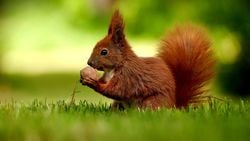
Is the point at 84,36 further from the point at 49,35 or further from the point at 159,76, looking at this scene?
the point at 159,76

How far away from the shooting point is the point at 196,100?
6156mm

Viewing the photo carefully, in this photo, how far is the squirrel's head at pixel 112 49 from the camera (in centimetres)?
571

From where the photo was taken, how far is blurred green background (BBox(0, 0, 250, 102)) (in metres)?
11.9

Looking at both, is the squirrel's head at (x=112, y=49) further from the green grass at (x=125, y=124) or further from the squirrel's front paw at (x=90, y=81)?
the green grass at (x=125, y=124)

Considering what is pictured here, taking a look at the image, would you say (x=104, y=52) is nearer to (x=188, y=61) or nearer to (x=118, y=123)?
(x=188, y=61)

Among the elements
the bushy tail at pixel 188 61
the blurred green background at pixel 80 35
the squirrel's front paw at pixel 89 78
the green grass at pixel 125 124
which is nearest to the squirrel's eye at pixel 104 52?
the squirrel's front paw at pixel 89 78

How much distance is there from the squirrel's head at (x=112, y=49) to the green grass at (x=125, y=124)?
32cm

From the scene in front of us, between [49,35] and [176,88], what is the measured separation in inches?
625

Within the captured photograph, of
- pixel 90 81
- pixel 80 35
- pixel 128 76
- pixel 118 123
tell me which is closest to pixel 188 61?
pixel 128 76

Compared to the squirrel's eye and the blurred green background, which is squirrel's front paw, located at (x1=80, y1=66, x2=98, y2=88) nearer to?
the squirrel's eye

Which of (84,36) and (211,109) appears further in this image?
(84,36)

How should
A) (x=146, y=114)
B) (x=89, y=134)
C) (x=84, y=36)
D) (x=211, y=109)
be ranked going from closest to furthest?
(x=89, y=134) < (x=146, y=114) < (x=211, y=109) < (x=84, y=36)

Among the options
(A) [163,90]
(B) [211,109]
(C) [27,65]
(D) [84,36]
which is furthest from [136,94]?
(D) [84,36]

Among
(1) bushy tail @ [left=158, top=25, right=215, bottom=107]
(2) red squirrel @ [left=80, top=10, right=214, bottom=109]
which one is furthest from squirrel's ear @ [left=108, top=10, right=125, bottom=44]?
(1) bushy tail @ [left=158, top=25, right=215, bottom=107]
